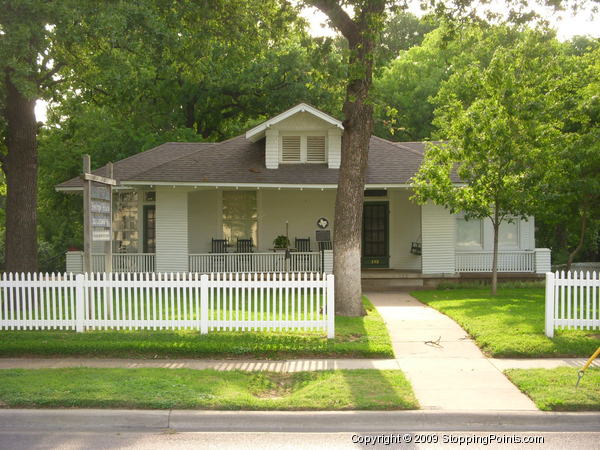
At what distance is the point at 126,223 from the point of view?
22641 mm

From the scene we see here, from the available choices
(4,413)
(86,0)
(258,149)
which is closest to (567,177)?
(258,149)

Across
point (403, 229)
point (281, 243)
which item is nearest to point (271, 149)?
point (281, 243)

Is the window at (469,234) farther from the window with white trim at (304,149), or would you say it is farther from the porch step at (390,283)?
the window with white trim at (304,149)

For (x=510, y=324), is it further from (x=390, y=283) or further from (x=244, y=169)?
(x=244, y=169)

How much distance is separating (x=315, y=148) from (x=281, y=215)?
8.71 ft

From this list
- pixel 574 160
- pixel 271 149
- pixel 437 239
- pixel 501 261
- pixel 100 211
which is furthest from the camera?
pixel 271 149

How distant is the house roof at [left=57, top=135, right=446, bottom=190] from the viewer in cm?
1986

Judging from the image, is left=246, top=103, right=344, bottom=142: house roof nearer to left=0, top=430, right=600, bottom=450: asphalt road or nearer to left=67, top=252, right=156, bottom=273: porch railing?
left=67, top=252, right=156, bottom=273: porch railing

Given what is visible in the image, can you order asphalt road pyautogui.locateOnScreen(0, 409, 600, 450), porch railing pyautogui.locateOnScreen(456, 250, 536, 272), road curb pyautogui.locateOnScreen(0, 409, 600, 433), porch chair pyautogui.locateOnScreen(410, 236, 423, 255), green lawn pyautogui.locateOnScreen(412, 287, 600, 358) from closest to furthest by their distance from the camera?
1. asphalt road pyautogui.locateOnScreen(0, 409, 600, 450)
2. road curb pyautogui.locateOnScreen(0, 409, 600, 433)
3. green lawn pyautogui.locateOnScreen(412, 287, 600, 358)
4. porch railing pyautogui.locateOnScreen(456, 250, 536, 272)
5. porch chair pyautogui.locateOnScreen(410, 236, 423, 255)

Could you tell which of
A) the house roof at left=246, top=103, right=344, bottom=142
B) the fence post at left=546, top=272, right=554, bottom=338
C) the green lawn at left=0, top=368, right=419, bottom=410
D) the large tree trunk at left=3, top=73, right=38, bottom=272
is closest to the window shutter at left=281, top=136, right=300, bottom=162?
the house roof at left=246, top=103, right=344, bottom=142

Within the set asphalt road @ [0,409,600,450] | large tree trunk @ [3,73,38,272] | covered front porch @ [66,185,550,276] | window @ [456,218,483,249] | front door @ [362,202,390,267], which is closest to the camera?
asphalt road @ [0,409,600,450]

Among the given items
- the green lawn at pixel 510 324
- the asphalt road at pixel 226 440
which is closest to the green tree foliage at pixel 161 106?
the green lawn at pixel 510 324

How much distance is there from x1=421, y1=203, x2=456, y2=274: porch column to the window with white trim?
158 inches

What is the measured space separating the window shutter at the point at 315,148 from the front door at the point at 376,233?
2429mm
